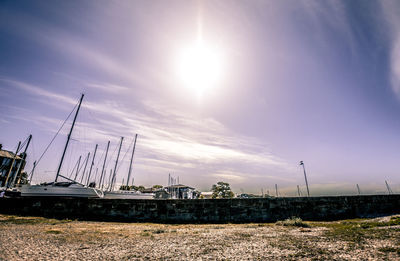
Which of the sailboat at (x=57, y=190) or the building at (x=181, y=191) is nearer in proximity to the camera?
the sailboat at (x=57, y=190)

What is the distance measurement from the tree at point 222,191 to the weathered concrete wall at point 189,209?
3974cm

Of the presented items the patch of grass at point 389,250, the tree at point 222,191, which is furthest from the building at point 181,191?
the patch of grass at point 389,250

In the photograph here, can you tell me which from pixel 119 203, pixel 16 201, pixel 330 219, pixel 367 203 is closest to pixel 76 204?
pixel 119 203

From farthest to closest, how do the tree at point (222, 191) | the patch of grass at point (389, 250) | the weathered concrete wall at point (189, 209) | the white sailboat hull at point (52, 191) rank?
1. the tree at point (222, 191)
2. the white sailboat hull at point (52, 191)
3. the weathered concrete wall at point (189, 209)
4. the patch of grass at point (389, 250)

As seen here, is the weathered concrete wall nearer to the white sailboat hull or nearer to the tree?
the white sailboat hull

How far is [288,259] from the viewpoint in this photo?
5.88 m

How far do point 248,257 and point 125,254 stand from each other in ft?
14.3

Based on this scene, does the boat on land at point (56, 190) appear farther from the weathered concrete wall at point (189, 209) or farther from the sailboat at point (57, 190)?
the weathered concrete wall at point (189, 209)

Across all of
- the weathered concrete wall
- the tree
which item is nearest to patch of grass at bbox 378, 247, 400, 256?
the weathered concrete wall

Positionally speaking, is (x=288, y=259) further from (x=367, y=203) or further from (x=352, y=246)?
(x=367, y=203)

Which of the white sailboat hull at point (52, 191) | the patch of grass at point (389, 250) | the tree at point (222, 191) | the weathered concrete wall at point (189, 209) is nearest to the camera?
the patch of grass at point (389, 250)

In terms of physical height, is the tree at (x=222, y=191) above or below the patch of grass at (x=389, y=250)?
above

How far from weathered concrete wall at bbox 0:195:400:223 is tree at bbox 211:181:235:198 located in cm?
3974

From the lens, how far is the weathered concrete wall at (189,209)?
17.2m
